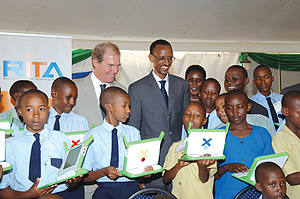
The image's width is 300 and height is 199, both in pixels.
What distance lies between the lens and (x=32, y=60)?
5.82 meters

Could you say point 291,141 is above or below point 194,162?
above

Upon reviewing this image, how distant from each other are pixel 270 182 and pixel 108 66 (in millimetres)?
2121

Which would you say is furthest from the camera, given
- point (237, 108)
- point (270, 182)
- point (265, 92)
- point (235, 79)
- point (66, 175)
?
point (265, 92)

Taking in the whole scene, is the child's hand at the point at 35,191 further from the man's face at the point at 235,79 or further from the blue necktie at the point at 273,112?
the blue necktie at the point at 273,112

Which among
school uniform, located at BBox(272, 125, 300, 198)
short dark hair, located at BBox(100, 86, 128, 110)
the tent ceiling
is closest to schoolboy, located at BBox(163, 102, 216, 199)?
school uniform, located at BBox(272, 125, 300, 198)

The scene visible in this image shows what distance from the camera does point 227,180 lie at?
12.4 feet

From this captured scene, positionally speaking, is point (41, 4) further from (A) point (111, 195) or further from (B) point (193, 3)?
(A) point (111, 195)

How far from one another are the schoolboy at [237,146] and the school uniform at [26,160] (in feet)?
5.23

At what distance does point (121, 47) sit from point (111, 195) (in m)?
5.03

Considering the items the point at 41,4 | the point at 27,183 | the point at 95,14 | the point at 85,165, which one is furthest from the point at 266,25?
the point at 27,183

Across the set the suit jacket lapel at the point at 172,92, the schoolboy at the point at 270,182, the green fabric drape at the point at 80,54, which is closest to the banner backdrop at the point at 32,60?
the green fabric drape at the point at 80,54

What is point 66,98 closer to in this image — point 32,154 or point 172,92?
point 172,92

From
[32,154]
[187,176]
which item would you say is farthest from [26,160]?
[187,176]

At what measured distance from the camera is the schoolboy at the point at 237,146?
3755mm
